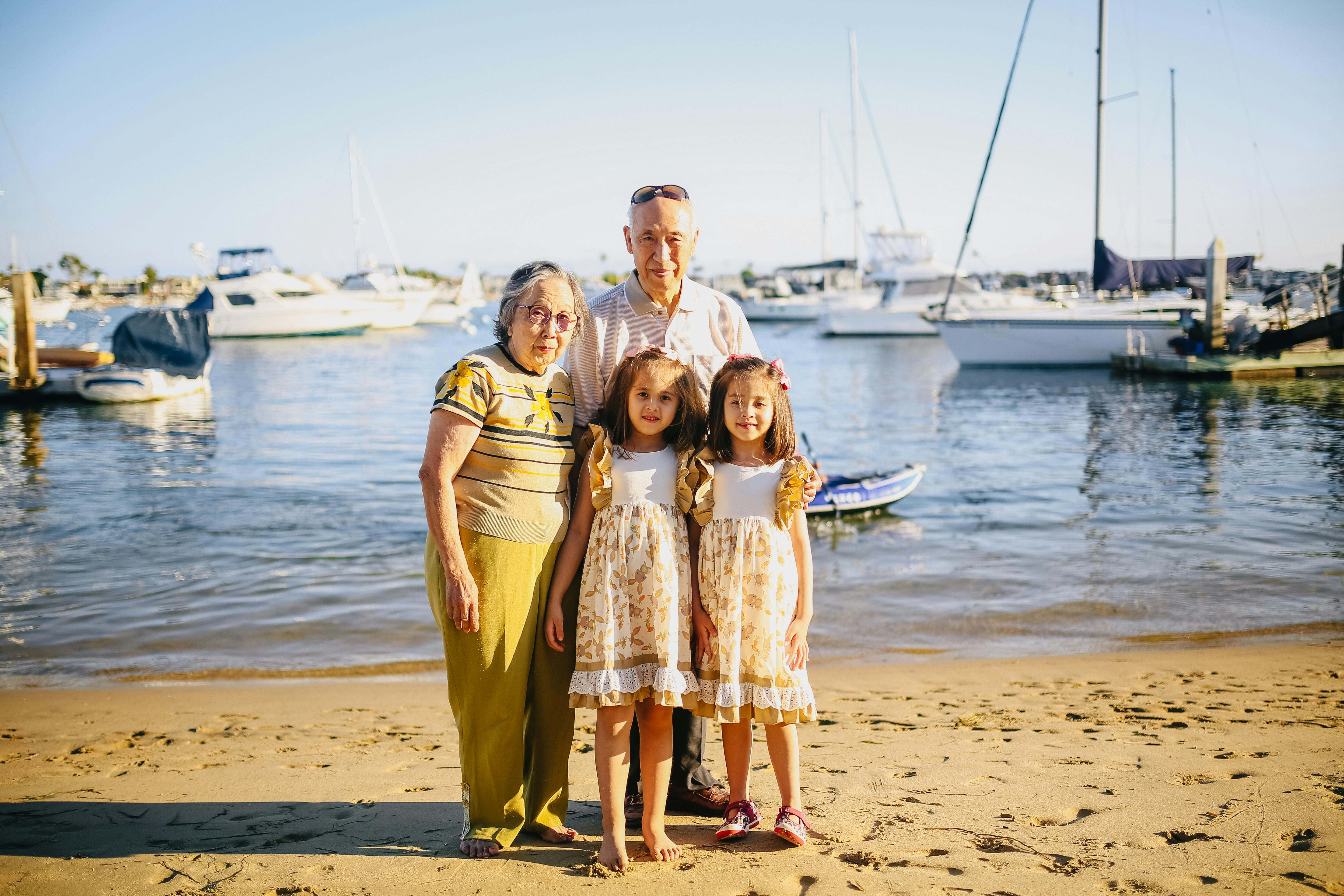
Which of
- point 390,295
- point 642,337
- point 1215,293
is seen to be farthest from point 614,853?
point 390,295

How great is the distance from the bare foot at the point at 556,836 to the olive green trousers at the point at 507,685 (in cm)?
2

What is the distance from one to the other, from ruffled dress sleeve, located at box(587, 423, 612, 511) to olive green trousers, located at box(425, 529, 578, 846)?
242 millimetres

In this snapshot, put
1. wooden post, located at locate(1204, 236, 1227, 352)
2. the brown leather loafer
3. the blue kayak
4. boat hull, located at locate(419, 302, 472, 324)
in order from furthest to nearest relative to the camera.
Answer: boat hull, located at locate(419, 302, 472, 324) < wooden post, located at locate(1204, 236, 1227, 352) < the blue kayak < the brown leather loafer

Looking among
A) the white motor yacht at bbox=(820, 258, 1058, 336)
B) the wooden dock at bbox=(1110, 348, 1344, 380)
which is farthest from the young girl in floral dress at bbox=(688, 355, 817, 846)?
the white motor yacht at bbox=(820, 258, 1058, 336)

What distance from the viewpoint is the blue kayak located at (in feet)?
36.0

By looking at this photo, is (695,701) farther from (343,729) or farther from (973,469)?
(973,469)

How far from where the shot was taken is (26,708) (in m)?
5.55

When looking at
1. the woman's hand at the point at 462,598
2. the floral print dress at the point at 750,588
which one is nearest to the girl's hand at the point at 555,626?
the woman's hand at the point at 462,598

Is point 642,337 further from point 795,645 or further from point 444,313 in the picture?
point 444,313

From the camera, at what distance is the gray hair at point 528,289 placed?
3.07 m

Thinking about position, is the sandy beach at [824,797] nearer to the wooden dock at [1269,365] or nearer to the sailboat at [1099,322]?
the wooden dock at [1269,365]

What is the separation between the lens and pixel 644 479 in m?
3.06

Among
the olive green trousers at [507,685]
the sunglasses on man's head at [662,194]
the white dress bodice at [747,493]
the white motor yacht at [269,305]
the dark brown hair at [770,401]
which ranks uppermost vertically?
the white motor yacht at [269,305]

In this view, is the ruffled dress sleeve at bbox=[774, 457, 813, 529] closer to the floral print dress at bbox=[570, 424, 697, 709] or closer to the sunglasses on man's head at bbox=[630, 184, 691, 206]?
the floral print dress at bbox=[570, 424, 697, 709]
